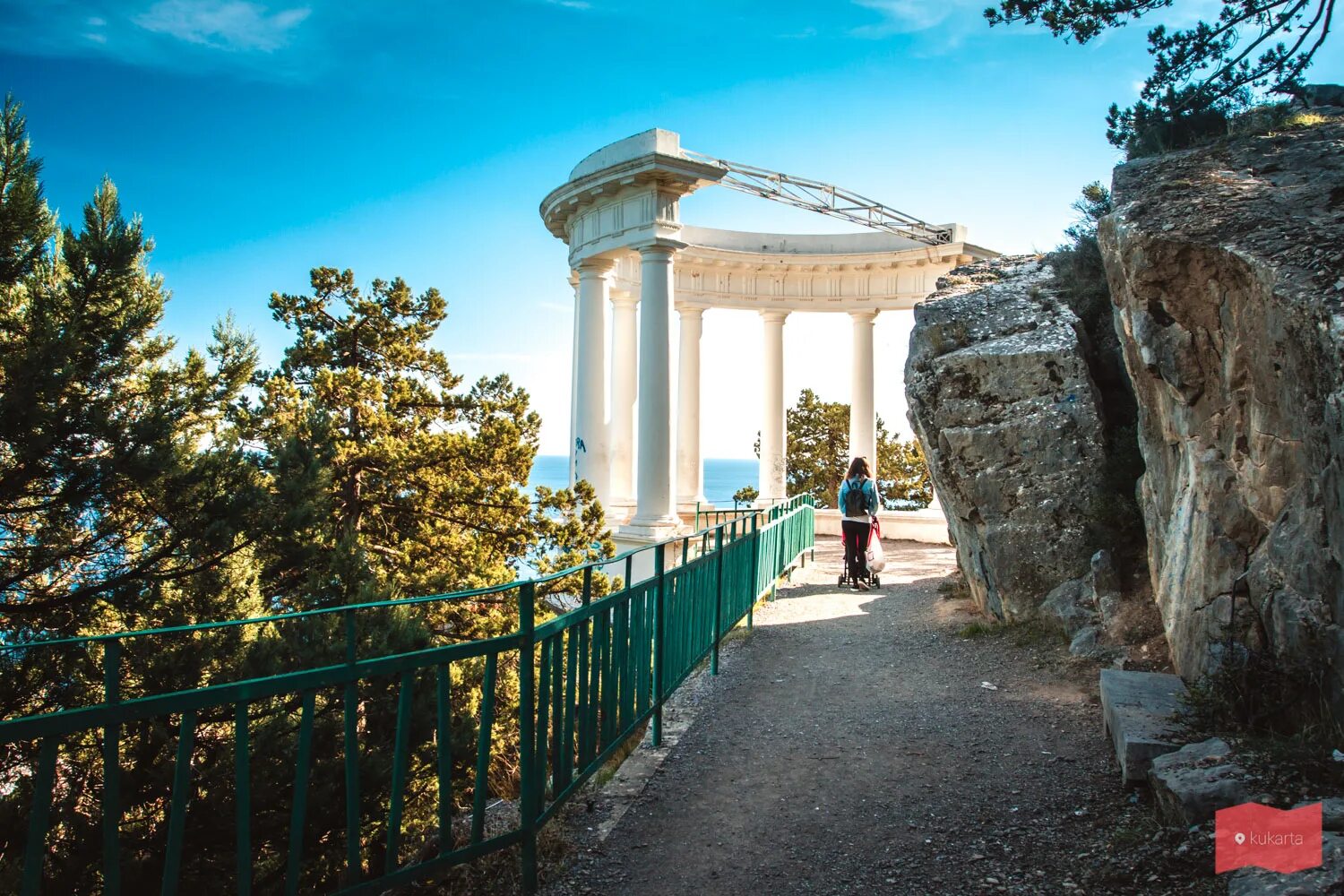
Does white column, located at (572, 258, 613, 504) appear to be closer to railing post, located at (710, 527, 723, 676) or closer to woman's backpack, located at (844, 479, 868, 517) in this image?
woman's backpack, located at (844, 479, 868, 517)

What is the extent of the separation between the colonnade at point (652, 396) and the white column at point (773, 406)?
0.03 meters

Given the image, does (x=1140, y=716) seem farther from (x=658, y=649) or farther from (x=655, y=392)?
(x=655, y=392)

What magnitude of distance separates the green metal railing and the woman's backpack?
4.11 metres

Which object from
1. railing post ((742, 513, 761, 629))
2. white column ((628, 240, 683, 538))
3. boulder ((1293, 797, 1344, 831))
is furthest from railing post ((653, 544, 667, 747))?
white column ((628, 240, 683, 538))

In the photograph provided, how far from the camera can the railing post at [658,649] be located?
27.4ft

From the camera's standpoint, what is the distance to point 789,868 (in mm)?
5984

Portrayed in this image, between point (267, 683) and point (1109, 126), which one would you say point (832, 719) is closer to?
point (267, 683)

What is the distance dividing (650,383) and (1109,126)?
40.4ft

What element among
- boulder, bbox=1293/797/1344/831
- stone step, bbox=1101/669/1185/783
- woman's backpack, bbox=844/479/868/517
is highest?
woman's backpack, bbox=844/479/868/517

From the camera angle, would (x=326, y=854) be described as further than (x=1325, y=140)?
Yes

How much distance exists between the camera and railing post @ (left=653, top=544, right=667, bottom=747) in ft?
27.4

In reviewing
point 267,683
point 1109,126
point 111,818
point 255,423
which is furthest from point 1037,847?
point 255,423

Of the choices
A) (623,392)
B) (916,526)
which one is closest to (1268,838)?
(623,392)

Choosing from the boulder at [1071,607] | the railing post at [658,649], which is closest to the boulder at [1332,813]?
the railing post at [658,649]
